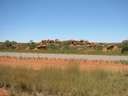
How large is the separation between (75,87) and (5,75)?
491cm

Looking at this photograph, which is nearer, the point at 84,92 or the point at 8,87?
the point at 84,92

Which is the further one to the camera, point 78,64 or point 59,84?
point 78,64

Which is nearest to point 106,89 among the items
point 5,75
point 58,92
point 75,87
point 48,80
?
point 75,87

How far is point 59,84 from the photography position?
1192cm

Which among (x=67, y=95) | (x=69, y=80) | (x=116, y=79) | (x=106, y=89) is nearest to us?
(x=67, y=95)

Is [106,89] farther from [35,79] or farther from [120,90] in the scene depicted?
[35,79]

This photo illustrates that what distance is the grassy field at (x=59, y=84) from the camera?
36.6 ft

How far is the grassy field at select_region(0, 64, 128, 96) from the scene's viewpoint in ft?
36.6

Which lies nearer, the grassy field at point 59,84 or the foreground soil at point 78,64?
the grassy field at point 59,84

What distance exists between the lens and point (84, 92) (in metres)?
11.0

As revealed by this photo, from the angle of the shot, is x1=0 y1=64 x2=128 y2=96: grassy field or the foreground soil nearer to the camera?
x1=0 y1=64 x2=128 y2=96: grassy field

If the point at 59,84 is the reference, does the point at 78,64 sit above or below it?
above

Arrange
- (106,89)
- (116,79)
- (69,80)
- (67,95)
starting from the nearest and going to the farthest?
1. (67,95)
2. (106,89)
3. (69,80)
4. (116,79)

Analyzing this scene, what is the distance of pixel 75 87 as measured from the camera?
1154 cm
